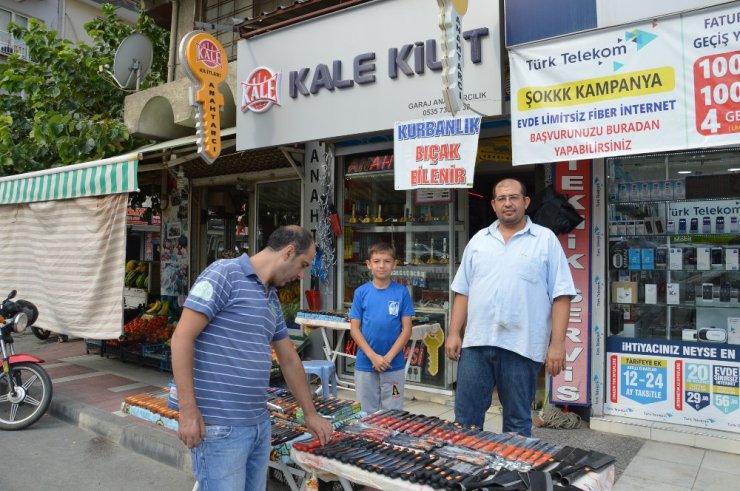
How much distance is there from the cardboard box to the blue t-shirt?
2272 mm

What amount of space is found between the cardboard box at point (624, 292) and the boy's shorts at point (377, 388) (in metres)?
2.39

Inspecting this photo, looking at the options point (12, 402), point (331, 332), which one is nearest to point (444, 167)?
point (331, 332)

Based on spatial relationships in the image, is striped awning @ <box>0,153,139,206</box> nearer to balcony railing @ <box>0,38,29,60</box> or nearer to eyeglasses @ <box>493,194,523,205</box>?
eyeglasses @ <box>493,194,523,205</box>

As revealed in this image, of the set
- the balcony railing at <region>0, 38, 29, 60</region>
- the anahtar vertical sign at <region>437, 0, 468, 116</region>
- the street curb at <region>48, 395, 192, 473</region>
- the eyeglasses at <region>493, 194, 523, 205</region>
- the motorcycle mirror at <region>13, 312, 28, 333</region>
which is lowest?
the street curb at <region>48, 395, 192, 473</region>

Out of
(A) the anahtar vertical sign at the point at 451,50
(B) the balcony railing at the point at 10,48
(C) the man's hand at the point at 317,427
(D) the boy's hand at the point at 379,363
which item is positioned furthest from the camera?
(B) the balcony railing at the point at 10,48

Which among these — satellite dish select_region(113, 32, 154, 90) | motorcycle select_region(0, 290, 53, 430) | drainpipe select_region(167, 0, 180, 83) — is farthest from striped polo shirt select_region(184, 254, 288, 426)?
drainpipe select_region(167, 0, 180, 83)

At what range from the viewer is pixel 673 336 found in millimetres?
5000

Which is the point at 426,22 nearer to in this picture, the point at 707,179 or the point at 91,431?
the point at 707,179

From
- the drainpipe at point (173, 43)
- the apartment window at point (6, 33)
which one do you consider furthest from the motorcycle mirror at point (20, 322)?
the apartment window at point (6, 33)

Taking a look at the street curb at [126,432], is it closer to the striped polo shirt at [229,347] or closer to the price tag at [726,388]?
the striped polo shirt at [229,347]

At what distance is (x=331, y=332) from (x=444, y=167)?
9.20 ft

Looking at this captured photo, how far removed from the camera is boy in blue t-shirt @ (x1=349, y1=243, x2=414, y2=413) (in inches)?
158

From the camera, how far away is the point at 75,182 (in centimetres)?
655

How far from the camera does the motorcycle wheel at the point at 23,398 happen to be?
18.1 ft
